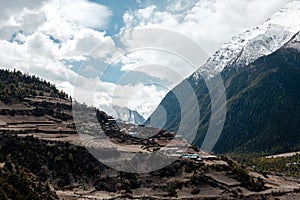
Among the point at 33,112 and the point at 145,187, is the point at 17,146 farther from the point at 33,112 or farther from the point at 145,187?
the point at 33,112

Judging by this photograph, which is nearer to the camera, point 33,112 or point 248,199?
point 248,199

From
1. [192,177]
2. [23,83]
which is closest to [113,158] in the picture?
[192,177]

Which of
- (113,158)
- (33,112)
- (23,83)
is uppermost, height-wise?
(23,83)

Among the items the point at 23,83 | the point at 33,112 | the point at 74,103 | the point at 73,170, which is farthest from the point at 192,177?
the point at 23,83

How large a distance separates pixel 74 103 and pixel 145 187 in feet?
223

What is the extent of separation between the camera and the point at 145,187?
72938 mm

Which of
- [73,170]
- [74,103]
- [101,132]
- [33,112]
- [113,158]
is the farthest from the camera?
[74,103]

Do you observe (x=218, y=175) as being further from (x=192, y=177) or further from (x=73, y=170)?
(x=73, y=170)

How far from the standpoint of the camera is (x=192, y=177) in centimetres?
7744

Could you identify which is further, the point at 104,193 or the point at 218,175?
the point at 218,175

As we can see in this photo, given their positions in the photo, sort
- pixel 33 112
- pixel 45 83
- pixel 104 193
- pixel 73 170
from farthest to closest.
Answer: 1. pixel 45 83
2. pixel 33 112
3. pixel 73 170
4. pixel 104 193

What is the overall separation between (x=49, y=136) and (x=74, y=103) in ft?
150

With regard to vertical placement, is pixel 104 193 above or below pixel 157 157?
below

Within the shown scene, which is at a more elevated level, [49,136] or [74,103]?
[74,103]
